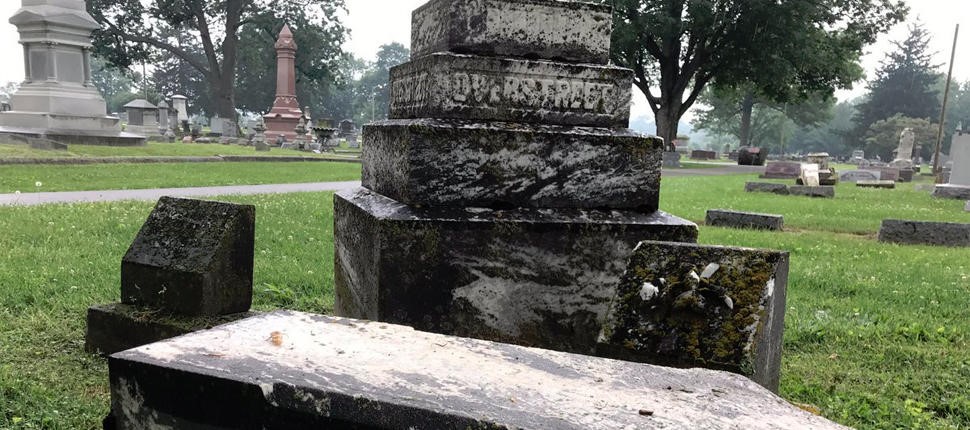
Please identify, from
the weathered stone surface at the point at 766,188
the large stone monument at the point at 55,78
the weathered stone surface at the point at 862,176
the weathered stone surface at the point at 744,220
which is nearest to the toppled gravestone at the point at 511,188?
the weathered stone surface at the point at 744,220

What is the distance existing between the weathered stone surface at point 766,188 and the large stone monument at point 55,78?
18.4 m

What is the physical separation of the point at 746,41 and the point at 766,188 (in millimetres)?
14541

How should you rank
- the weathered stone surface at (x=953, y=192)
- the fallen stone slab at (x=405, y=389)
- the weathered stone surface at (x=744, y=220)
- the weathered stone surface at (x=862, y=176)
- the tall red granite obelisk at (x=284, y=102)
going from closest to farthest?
1. the fallen stone slab at (x=405, y=389)
2. the weathered stone surface at (x=744, y=220)
3. the weathered stone surface at (x=953, y=192)
4. the weathered stone surface at (x=862, y=176)
5. the tall red granite obelisk at (x=284, y=102)

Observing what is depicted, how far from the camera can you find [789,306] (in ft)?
14.7

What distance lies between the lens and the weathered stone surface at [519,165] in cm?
296

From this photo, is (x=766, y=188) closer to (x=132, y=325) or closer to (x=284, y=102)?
(x=132, y=325)

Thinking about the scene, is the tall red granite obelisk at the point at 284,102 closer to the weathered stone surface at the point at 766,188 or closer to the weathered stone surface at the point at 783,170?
the weathered stone surface at the point at 783,170

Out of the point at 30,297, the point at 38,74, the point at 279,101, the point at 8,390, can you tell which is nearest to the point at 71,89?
the point at 38,74

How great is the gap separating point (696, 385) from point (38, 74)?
2302 centimetres

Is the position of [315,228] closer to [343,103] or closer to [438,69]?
[438,69]

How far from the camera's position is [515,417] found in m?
1.32

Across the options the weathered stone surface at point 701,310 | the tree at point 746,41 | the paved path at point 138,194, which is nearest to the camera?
the weathered stone surface at point 701,310

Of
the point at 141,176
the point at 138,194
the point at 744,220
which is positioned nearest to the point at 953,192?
the point at 744,220

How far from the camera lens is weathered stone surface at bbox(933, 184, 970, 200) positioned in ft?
50.4
